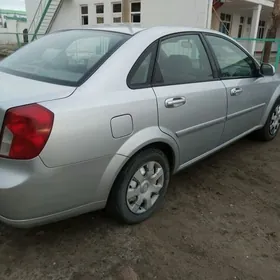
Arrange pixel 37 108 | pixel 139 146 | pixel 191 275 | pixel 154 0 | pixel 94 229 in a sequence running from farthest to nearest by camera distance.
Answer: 1. pixel 154 0
2. pixel 94 229
3. pixel 139 146
4. pixel 191 275
5. pixel 37 108

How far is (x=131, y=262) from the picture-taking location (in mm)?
2148

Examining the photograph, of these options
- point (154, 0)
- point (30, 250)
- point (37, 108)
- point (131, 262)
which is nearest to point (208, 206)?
point (131, 262)

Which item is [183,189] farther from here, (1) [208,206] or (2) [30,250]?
(2) [30,250]

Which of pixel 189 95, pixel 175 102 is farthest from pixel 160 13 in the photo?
pixel 175 102

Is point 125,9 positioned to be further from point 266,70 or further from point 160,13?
point 160,13

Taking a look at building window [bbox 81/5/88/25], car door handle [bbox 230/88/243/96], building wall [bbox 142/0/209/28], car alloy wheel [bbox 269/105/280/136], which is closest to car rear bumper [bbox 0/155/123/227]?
car door handle [bbox 230/88/243/96]

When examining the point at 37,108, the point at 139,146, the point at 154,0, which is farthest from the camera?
the point at 154,0

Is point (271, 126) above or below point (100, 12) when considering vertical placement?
below

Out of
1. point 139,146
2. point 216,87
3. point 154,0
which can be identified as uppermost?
point 154,0

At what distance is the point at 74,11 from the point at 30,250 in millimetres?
17524

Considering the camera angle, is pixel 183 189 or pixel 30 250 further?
pixel 183 189

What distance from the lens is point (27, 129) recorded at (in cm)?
176

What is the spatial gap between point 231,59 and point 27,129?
246 centimetres

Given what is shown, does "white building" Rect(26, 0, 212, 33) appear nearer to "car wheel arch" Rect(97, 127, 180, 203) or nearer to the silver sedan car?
the silver sedan car
